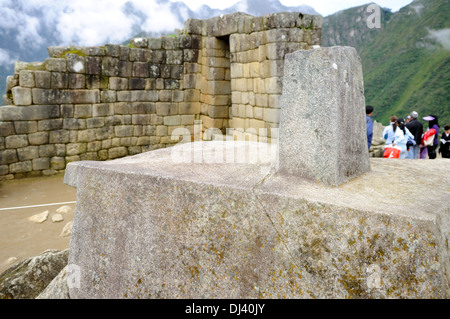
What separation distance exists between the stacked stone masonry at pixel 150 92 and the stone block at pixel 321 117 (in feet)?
16.9

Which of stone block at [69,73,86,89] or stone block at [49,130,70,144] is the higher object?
stone block at [69,73,86,89]

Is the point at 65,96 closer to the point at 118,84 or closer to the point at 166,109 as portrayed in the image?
the point at 118,84

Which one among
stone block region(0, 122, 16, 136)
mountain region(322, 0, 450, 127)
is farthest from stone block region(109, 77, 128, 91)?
mountain region(322, 0, 450, 127)

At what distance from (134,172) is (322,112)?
103cm

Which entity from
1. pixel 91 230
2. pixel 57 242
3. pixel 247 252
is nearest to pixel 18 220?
pixel 57 242

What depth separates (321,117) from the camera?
181 centimetres

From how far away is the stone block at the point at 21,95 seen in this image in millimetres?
6844

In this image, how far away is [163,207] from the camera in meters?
1.91

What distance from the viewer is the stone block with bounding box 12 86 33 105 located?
6.84m

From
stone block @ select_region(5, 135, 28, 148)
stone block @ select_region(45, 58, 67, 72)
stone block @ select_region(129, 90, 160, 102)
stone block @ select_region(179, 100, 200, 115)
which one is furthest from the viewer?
stone block @ select_region(179, 100, 200, 115)

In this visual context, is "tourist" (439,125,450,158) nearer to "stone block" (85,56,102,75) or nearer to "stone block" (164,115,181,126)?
"stone block" (164,115,181,126)

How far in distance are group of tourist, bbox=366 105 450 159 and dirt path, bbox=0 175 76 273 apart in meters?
4.98

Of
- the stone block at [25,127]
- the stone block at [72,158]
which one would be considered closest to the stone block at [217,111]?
the stone block at [72,158]

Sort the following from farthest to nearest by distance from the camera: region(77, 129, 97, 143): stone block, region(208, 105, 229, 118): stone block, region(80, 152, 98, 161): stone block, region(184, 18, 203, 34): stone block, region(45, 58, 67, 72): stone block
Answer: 1. region(208, 105, 229, 118): stone block
2. region(184, 18, 203, 34): stone block
3. region(80, 152, 98, 161): stone block
4. region(77, 129, 97, 143): stone block
5. region(45, 58, 67, 72): stone block
